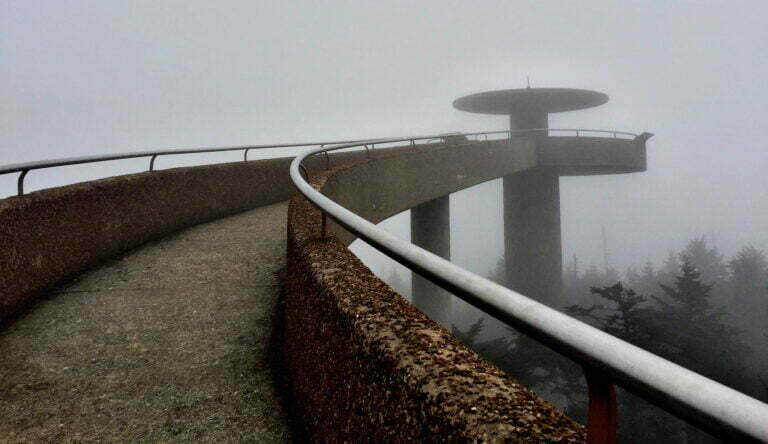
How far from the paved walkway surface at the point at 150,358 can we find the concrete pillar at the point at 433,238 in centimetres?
1378

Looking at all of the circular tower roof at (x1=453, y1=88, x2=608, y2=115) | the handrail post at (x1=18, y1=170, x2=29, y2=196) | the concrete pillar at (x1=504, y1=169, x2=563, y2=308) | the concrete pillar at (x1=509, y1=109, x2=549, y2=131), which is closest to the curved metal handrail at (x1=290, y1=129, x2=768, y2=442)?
the handrail post at (x1=18, y1=170, x2=29, y2=196)

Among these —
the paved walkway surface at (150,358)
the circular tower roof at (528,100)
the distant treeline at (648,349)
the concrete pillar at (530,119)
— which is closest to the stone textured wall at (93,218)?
the paved walkway surface at (150,358)

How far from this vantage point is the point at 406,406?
1556 mm

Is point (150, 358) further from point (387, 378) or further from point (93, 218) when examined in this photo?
point (93, 218)

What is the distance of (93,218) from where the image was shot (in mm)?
5863

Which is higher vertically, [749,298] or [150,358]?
[150,358]

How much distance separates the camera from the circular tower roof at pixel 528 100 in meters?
34.1

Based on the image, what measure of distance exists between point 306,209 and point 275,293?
779 millimetres

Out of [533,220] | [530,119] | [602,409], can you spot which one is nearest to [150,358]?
[602,409]

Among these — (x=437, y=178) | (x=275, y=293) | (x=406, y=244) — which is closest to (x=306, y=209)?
(x=275, y=293)

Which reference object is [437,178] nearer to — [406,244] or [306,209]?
[306,209]

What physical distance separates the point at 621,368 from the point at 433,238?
18936 millimetres

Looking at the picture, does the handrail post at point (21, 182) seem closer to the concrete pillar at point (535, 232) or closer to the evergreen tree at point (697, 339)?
the evergreen tree at point (697, 339)

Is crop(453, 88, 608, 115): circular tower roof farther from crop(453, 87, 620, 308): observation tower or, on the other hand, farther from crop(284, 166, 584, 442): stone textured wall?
crop(284, 166, 584, 442): stone textured wall
